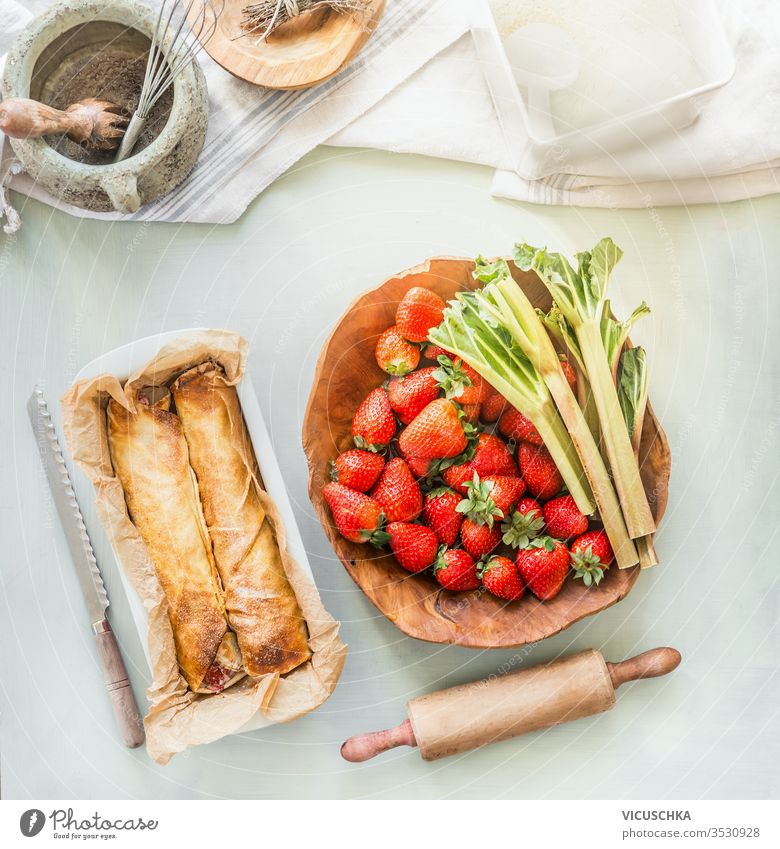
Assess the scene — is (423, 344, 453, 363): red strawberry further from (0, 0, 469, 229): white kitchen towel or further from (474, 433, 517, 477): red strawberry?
(0, 0, 469, 229): white kitchen towel

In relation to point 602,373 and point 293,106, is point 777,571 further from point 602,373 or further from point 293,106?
point 293,106

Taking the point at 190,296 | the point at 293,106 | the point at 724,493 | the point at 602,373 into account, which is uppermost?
the point at 293,106

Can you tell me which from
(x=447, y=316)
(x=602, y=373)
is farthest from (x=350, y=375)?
(x=602, y=373)

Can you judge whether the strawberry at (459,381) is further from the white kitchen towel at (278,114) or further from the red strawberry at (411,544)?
the white kitchen towel at (278,114)

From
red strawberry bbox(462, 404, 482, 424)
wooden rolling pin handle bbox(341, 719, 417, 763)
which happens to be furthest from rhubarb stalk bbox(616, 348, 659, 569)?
wooden rolling pin handle bbox(341, 719, 417, 763)

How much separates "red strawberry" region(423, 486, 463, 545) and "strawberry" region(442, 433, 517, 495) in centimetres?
1

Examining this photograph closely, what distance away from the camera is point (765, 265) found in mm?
689

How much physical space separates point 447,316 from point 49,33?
38cm

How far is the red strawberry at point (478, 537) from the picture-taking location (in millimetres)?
599

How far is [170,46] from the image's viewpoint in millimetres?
590

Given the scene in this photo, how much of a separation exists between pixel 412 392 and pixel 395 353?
0.12 ft

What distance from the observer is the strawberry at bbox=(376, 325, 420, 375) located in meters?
0.60

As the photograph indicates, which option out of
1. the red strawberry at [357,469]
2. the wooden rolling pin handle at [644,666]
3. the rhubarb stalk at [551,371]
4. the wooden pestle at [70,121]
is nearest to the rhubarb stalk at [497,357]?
the rhubarb stalk at [551,371]

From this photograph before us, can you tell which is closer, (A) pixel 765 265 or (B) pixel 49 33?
(B) pixel 49 33
